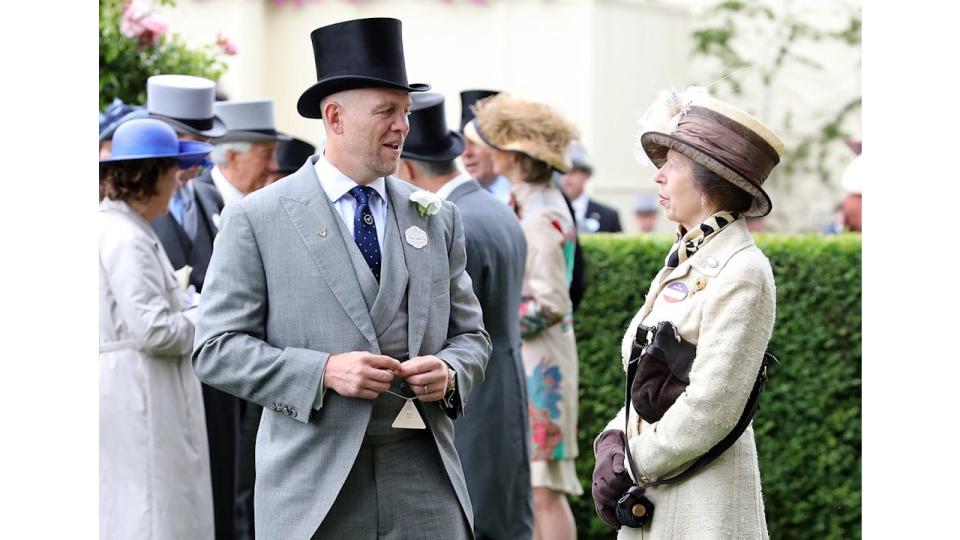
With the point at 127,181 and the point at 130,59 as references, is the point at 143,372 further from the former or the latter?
the point at 130,59

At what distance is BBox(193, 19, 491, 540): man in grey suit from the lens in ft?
11.8

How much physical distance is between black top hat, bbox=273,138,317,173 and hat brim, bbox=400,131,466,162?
1.75 meters

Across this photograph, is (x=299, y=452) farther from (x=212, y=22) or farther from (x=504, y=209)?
(x=212, y=22)

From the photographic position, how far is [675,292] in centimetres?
373

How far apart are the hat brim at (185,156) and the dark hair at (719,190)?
241 cm

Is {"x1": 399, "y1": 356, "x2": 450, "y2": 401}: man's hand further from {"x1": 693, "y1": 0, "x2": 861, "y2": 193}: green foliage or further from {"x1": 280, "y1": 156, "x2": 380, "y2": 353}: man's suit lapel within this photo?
{"x1": 693, "y1": 0, "x2": 861, "y2": 193}: green foliage

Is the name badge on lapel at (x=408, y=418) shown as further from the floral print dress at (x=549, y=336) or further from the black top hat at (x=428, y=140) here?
the floral print dress at (x=549, y=336)

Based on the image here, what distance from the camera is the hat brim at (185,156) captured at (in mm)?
5223

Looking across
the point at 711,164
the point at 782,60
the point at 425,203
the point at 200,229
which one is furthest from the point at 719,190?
the point at 782,60

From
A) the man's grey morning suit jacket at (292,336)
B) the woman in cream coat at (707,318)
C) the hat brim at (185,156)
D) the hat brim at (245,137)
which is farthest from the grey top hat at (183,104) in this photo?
the woman in cream coat at (707,318)
